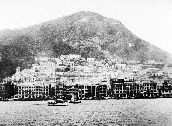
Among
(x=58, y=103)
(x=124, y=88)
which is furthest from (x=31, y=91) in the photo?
(x=124, y=88)

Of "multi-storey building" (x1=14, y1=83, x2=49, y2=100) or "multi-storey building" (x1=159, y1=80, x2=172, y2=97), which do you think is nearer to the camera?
"multi-storey building" (x1=14, y1=83, x2=49, y2=100)

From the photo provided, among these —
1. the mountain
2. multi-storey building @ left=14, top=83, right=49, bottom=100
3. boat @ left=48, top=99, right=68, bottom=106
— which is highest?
the mountain

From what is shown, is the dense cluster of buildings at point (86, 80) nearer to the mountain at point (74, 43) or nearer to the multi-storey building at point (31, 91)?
the multi-storey building at point (31, 91)

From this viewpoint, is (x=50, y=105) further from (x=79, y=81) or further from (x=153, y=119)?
(x=153, y=119)

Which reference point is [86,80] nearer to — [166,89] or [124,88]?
[124,88]

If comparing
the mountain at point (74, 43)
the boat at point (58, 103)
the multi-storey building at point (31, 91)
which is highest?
the mountain at point (74, 43)

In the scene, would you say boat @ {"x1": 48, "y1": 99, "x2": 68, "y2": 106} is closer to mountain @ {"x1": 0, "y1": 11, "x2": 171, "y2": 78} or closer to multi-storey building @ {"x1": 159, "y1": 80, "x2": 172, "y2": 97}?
mountain @ {"x1": 0, "y1": 11, "x2": 171, "y2": 78}
